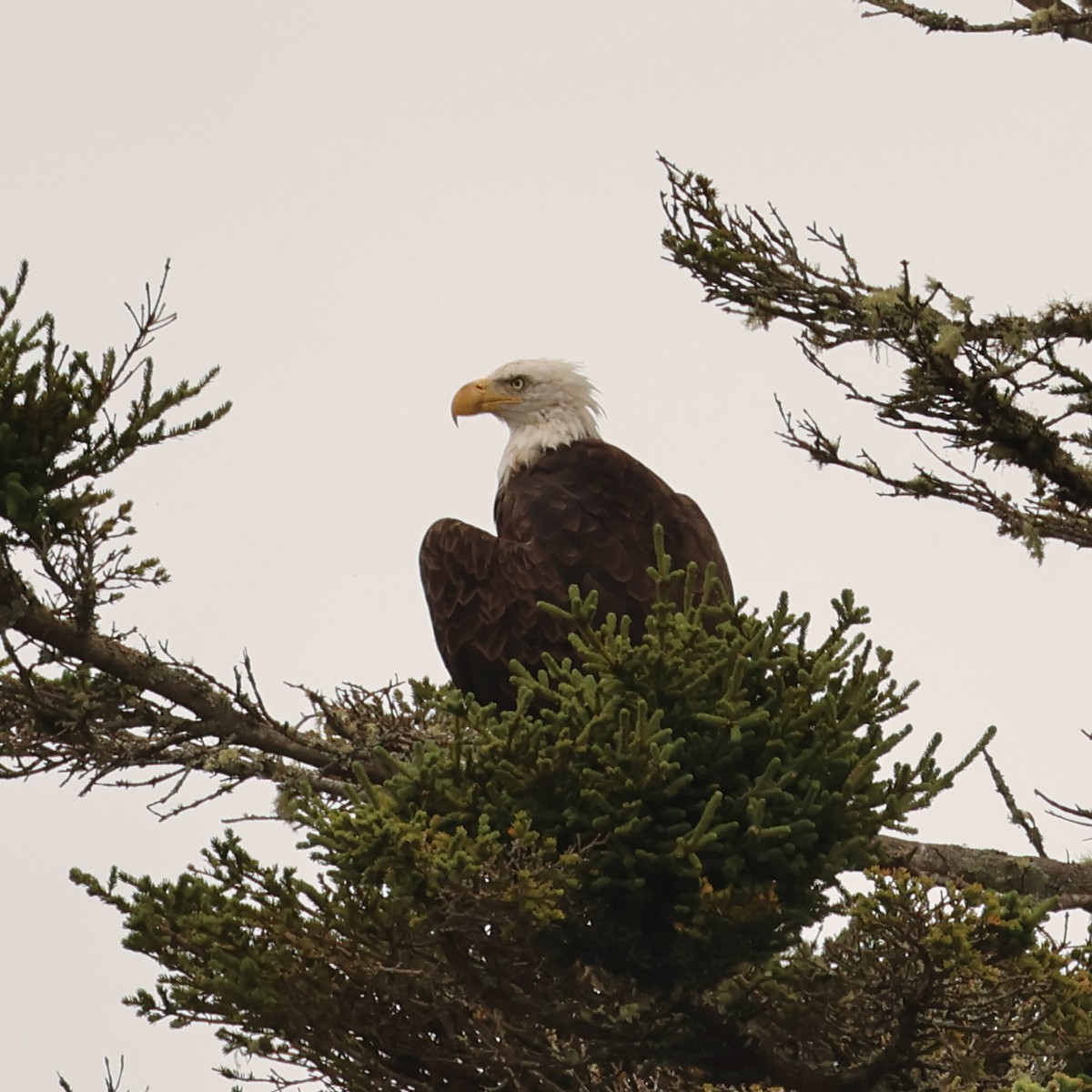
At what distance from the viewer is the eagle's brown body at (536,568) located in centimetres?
689

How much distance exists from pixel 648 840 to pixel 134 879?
1.72m

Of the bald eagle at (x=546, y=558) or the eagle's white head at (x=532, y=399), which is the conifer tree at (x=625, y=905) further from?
the eagle's white head at (x=532, y=399)

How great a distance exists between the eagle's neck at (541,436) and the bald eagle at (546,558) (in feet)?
1.28

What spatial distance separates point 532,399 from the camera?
28.6ft

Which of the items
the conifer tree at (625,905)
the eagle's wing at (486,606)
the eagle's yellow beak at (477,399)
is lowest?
the conifer tree at (625,905)

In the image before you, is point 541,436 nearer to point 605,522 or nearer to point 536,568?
point 605,522

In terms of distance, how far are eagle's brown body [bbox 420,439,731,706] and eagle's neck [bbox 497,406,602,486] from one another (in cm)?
83

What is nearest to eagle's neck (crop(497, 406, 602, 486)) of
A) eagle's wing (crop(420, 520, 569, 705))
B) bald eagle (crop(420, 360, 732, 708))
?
bald eagle (crop(420, 360, 732, 708))

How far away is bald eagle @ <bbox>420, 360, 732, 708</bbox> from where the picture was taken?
271 inches

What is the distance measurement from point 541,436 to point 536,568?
1615 mm

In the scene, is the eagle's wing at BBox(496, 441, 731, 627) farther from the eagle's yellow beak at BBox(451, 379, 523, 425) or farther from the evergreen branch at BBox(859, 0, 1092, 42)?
the evergreen branch at BBox(859, 0, 1092, 42)

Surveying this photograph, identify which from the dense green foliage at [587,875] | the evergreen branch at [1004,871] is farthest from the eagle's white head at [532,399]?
the dense green foliage at [587,875]

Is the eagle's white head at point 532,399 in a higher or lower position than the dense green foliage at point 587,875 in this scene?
higher

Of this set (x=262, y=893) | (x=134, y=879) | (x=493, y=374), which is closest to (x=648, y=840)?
(x=262, y=893)
